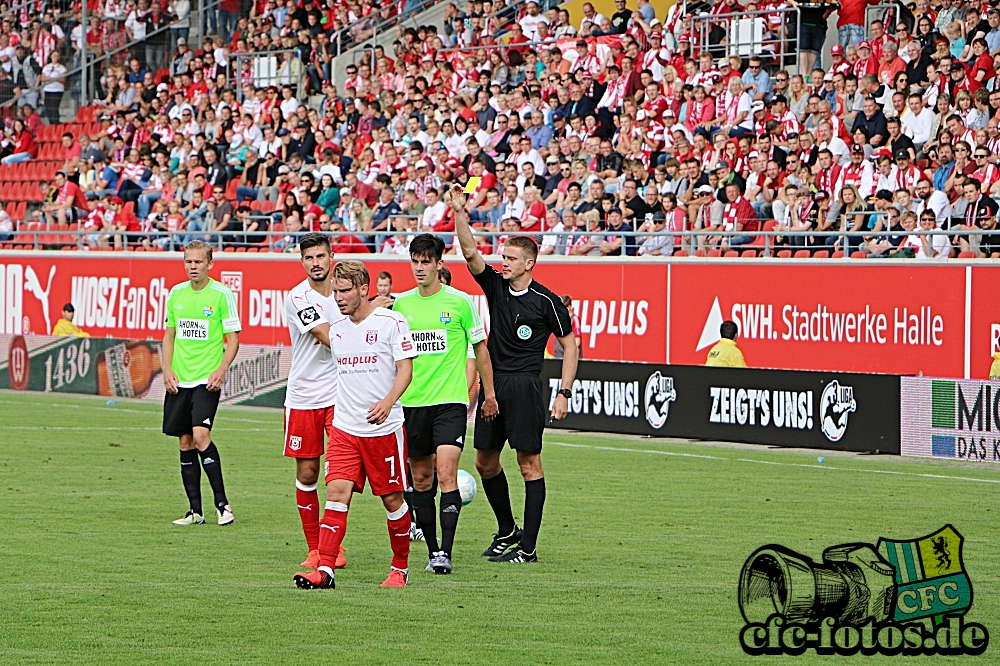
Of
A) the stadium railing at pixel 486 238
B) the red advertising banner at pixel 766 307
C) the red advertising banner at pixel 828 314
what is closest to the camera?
the red advertising banner at pixel 766 307

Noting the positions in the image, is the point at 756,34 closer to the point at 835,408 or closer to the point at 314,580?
the point at 835,408

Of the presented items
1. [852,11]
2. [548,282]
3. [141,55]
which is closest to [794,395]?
[548,282]

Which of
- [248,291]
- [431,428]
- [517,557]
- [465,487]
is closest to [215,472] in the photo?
[465,487]

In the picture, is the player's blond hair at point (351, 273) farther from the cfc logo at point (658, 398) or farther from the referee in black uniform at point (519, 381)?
the cfc logo at point (658, 398)

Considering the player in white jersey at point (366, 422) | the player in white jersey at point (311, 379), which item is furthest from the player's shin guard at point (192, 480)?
the player in white jersey at point (366, 422)

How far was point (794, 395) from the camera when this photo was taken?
20.2 m

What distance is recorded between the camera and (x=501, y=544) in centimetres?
1150

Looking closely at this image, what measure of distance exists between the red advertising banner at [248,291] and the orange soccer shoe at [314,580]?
15837 mm

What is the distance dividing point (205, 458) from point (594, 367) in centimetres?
981

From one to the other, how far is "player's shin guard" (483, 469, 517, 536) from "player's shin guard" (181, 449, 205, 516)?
9.41ft

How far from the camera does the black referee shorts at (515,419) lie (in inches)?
441

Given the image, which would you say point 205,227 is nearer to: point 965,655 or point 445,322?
point 445,322

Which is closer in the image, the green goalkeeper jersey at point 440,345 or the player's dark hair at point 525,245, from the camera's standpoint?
the green goalkeeper jersey at point 440,345

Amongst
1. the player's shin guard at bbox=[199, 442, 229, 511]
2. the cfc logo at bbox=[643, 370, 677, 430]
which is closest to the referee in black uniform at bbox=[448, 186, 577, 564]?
the player's shin guard at bbox=[199, 442, 229, 511]
